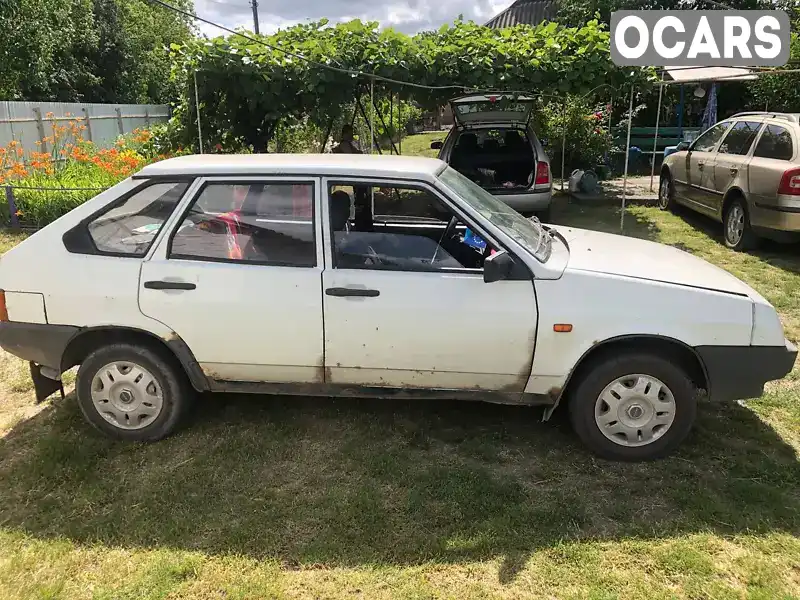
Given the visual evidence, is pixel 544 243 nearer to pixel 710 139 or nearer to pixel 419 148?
pixel 710 139

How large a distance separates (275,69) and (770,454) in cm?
764

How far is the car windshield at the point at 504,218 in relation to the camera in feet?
12.1

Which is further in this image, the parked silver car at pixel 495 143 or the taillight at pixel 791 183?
the parked silver car at pixel 495 143

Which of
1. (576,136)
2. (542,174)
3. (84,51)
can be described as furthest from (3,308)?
(84,51)

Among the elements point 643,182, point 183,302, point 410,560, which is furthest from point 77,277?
point 643,182

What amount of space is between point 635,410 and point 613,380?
224 mm

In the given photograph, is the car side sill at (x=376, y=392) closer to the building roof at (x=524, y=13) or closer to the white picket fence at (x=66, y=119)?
the white picket fence at (x=66, y=119)

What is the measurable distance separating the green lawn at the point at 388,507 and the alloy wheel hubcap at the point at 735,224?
475cm

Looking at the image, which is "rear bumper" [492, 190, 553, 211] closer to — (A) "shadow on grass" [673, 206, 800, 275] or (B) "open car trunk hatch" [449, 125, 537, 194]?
(B) "open car trunk hatch" [449, 125, 537, 194]

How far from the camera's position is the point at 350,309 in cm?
351

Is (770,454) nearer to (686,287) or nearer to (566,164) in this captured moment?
(686,287)

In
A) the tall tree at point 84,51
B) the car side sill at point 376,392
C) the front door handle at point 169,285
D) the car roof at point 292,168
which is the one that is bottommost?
the car side sill at point 376,392

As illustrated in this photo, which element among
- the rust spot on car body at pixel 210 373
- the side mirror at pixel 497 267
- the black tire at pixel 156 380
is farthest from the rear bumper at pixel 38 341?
the side mirror at pixel 497 267

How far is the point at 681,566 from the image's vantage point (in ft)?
9.42
